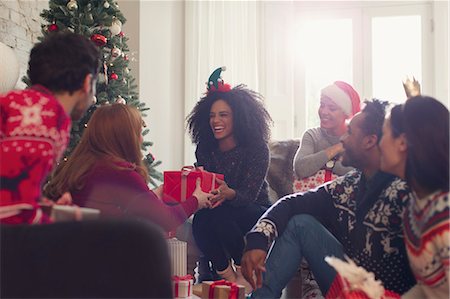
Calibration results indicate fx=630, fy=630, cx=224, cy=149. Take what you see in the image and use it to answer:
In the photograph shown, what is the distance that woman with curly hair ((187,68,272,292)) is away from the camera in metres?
3.00

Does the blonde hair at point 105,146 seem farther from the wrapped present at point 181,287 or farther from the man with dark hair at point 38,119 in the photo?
the man with dark hair at point 38,119

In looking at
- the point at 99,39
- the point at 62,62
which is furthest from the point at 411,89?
the point at 99,39

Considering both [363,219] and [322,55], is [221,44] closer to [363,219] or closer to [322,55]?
[322,55]

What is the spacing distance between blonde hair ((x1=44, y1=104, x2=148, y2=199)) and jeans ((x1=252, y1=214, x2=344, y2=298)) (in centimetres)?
58

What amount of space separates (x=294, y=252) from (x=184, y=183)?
3.06 feet

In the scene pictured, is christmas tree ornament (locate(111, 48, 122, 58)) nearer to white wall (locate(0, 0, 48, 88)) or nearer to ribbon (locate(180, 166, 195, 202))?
white wall (locate(0, 0, 48, 88))

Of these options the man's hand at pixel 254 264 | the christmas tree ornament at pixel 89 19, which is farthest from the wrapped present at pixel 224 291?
the christmas tree ornament at pixel 89 19

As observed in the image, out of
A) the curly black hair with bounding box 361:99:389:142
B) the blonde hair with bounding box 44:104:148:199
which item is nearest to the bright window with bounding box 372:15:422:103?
the curly black hair with bounding box 361:99:389:142

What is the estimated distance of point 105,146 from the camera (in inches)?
89.4

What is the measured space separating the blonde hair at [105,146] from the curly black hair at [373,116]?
0.83 metres

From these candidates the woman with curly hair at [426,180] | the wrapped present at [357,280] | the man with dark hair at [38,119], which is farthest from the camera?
the wrapped present at [357,280]

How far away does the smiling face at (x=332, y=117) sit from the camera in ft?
10.4

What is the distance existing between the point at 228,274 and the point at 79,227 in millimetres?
1936

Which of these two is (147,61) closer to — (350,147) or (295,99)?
(295,99)
